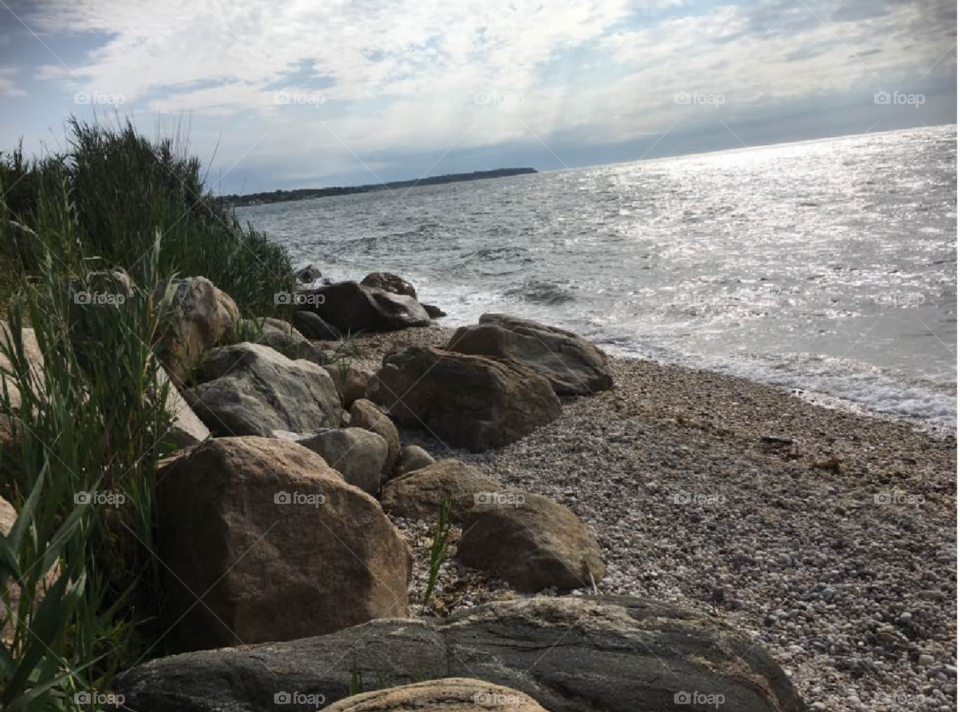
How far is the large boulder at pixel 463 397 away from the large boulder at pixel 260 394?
48.4 inches

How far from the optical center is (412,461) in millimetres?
5414

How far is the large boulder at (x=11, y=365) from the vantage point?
2967 mm

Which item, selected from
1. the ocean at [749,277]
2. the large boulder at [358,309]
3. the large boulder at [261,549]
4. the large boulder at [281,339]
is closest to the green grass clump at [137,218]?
the large boulder at [281,339]

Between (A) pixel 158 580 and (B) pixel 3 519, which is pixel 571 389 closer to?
(A) pixel 158 580

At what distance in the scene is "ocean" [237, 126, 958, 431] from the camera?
953cm

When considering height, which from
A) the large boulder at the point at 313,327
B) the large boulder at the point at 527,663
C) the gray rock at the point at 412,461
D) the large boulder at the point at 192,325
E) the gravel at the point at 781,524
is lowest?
the gravel at the point at 781,524

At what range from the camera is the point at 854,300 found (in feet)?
41.4

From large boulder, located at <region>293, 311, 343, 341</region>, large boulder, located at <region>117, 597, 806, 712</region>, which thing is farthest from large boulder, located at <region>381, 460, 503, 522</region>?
large boulder, located at <region>293, 311, 343, 341</region>

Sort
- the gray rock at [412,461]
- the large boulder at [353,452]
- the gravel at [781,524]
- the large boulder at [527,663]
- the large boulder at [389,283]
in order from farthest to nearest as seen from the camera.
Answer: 1. the large boulder at [389,283]
2. the gray rock at [412,461]
3. the large boulder at [353,452]
4. the gravel at [781,524]
5. the large boulder at [527,663]

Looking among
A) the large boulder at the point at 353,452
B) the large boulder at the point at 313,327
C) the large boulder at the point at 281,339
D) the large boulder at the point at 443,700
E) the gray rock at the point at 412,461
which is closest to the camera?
the large boulder at the point at 443,700

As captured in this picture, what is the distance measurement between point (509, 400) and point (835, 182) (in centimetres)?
3272

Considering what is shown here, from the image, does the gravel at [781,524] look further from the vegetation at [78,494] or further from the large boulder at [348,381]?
the vegetation at [78,494]

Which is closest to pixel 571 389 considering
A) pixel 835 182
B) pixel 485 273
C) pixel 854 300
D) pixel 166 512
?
pixel 166 512

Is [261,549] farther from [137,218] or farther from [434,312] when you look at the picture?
[434,312]
